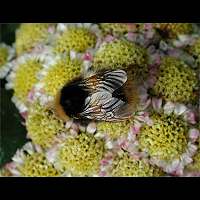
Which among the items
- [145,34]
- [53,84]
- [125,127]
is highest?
[145,34]

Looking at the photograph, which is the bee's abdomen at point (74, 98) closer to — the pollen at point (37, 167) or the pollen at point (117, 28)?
the pollen at point (37, 167)

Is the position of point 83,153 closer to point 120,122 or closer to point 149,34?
point 120,122

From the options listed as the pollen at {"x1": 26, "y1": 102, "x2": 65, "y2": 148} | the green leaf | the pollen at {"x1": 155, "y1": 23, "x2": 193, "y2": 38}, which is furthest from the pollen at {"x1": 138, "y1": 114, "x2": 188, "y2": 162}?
the green leaf

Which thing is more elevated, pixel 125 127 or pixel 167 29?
pixel 167 29

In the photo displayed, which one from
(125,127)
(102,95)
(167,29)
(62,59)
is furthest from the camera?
(167,29)

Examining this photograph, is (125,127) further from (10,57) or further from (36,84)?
(10,57)

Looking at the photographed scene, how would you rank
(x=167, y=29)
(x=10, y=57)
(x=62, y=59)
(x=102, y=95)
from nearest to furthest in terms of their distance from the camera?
(x=102, y=95) → (x=62, y=59) → (x=167, y=29) → (x=10, y=57)

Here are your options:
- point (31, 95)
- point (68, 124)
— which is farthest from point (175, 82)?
point (31, 95)

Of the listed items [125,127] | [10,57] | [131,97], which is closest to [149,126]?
[125,127]
